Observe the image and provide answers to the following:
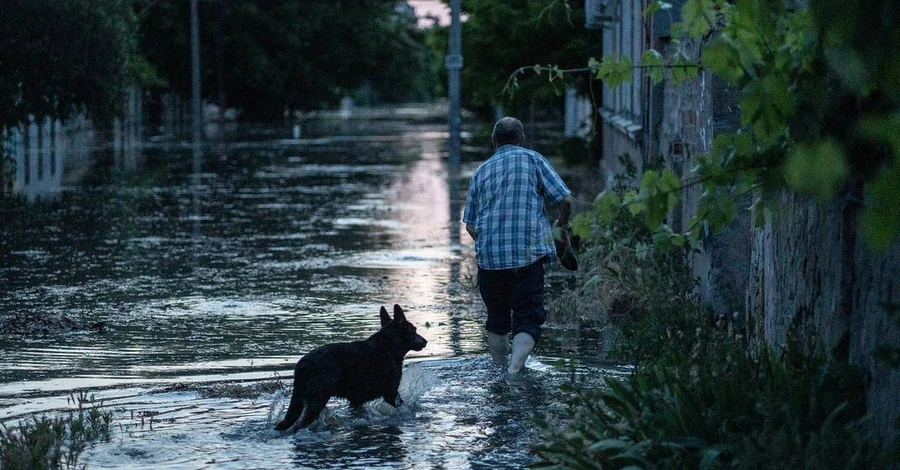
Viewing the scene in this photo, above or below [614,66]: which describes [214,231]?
below

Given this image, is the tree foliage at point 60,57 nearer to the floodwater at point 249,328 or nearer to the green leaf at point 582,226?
the floodwater at point 249,328

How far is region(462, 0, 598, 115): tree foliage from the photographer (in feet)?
91.7

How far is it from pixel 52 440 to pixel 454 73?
23.1 m

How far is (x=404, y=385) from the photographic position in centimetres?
835

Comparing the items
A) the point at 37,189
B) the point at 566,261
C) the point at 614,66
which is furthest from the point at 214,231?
the point at 614,66

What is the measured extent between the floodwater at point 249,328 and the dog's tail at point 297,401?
0.26 ft

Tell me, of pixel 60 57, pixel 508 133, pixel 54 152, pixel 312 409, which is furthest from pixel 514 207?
pixel 54 152

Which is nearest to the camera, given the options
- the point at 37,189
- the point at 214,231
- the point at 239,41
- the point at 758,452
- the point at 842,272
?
the point at 758,452

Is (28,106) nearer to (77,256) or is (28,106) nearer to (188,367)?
(77,256)

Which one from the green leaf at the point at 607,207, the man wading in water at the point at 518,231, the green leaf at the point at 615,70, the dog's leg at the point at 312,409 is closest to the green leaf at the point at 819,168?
the green leaf at the point at 607,207

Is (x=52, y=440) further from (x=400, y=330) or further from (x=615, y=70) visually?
(x=615, y=70)

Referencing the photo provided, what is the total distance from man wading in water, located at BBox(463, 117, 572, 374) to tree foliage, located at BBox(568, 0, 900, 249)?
2.60 meters

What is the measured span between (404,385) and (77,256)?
836 cm

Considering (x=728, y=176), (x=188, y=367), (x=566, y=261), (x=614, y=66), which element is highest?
(x=614, y=66)
